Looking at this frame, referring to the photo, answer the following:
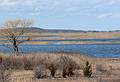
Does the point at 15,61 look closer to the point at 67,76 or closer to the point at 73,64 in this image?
the point at 73,64

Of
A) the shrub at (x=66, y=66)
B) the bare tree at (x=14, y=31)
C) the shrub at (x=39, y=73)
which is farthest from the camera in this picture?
the bare tree at (x=14, y=31)

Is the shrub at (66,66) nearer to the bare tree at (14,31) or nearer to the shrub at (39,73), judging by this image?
the shrub at (39,73)

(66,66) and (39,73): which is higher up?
(66,66)

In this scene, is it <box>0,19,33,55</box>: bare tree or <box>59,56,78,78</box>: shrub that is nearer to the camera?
<box>59,56,78,78</box>: shrub

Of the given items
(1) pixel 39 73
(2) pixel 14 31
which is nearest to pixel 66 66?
(1) pixel 39 73

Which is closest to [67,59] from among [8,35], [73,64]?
[73,64]

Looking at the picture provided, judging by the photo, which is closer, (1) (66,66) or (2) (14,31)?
(1) (66,66)

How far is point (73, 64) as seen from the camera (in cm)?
4244

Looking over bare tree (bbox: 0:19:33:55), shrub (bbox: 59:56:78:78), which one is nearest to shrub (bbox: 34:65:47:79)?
shrub (bbox: 59:56:78:78)

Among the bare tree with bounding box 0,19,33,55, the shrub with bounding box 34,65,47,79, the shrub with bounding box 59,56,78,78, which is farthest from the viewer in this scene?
→ the bare tree with bounding box 0,19,33,55

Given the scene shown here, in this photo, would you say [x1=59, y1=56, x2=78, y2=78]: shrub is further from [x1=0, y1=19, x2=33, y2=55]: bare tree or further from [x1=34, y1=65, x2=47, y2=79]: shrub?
[x1=0, y1=19, x2=33, y2=55]: bare tree

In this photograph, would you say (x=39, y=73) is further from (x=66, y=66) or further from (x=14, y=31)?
(x=14, y=31)

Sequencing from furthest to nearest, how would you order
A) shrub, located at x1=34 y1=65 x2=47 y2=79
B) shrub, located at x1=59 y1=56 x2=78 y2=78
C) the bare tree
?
the bare tree → shrub, located at x1=59 y1=56 x2=78 y2=78 → shrub, located at x1=34 y1=65 x2=47 y2=79

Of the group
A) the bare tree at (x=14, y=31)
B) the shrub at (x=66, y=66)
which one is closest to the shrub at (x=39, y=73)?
the shrub at (x=66, y=66)
